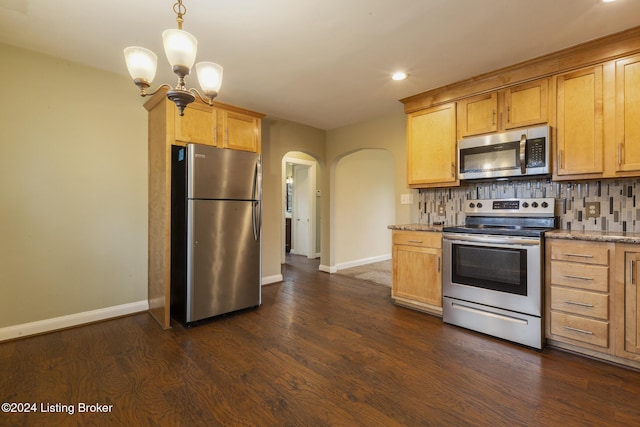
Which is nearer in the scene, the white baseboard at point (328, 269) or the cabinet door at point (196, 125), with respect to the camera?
the cabinet door at point (196, 125)

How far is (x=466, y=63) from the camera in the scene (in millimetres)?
2715

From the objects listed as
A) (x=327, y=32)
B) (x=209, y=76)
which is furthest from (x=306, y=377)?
(x=327, y=32)

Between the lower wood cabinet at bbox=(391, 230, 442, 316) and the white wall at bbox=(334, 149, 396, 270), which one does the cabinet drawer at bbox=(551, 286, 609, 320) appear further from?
the white wall at bbox=(334, 149, 396, 270)

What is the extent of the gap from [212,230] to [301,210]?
4.08 metres

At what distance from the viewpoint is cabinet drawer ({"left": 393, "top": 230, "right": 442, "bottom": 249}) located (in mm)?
3037

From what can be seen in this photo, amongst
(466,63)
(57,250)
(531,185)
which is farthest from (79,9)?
(531,185)

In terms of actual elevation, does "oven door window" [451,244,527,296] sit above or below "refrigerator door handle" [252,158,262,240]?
below

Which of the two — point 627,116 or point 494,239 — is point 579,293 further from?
point 627,116

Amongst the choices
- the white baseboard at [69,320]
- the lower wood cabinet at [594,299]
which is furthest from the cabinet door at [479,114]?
the white baseboard at [69,320]

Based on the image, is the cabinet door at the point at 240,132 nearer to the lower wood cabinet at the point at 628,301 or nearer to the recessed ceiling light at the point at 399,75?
the recessed ceiling light at the point at 399,75

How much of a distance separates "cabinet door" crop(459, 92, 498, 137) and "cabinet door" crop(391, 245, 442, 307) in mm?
1291

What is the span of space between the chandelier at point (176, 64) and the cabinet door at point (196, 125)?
128cm

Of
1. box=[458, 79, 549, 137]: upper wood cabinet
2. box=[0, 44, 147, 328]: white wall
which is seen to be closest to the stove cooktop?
box=[458, 79, 549, 137]: upper wood cabinet

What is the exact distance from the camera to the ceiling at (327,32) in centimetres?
197
